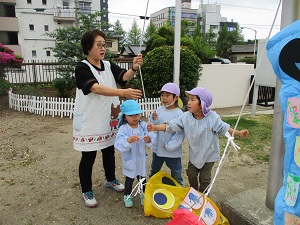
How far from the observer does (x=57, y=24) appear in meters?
27.4

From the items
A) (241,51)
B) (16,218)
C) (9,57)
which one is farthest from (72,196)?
(241,51)

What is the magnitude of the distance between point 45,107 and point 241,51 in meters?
36.9

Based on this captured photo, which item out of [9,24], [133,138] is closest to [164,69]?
[133,138]

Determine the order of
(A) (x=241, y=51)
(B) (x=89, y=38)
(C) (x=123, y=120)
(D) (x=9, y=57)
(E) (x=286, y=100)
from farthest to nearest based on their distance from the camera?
(A) (x=241, y=51) < (D) (x=9, y=57) < (C) (x=123, y=120) < (B) (x=89, y=38) < (E) (x=286, y=100)

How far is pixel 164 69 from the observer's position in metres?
7.43

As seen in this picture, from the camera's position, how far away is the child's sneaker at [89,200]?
110 inches

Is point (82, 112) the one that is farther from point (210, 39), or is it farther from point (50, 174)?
point (210, 39)

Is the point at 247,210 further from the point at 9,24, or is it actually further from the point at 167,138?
the point at 9,24

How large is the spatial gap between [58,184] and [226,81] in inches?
288

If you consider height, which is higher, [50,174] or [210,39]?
[210,39]

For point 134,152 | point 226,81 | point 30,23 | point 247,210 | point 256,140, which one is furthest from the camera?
point 30,23

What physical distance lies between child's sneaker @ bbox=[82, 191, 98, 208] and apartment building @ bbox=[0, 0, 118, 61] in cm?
2308

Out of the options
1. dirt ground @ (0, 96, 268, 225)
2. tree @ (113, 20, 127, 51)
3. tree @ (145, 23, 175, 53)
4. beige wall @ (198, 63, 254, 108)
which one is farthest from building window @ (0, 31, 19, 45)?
dirt ground @ (0, 96, 268, 225)

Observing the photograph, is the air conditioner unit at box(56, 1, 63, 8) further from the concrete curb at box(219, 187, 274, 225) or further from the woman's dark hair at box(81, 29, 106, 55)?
the concrete curb at box(219, 187, 274, 225)
